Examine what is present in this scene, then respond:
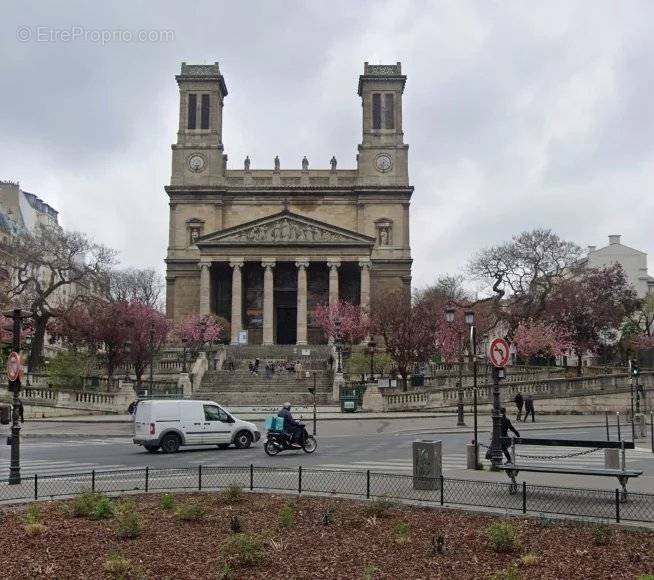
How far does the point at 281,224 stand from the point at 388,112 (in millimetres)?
25244

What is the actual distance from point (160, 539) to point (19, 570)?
1893mm

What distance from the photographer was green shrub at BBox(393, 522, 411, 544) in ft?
31.2

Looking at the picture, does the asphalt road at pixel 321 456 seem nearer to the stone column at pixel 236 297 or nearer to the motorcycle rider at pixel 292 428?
the motorcycle rider at pixel 292 428

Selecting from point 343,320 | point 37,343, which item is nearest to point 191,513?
point 37,343

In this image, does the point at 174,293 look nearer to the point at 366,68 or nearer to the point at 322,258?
the point at 322,258

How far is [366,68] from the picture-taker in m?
93.2

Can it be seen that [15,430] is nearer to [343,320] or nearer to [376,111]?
[343,320]

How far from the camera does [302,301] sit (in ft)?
247

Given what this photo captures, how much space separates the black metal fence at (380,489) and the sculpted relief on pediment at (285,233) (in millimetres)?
59075

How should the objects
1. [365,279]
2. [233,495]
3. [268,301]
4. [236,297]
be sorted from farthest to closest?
1. [365,279]
2. [236,297]
3. [268,301]
4. [233,495]

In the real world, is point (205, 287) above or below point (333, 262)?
below

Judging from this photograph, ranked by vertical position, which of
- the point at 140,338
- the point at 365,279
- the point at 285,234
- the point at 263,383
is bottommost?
the point at 263,383

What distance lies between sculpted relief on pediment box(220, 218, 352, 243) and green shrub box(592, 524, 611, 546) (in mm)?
66101

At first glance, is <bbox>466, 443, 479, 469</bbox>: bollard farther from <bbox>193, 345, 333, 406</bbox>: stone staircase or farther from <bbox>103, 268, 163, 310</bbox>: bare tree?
<bbox>103, 268, 163, 310</bbox>: bare tree
